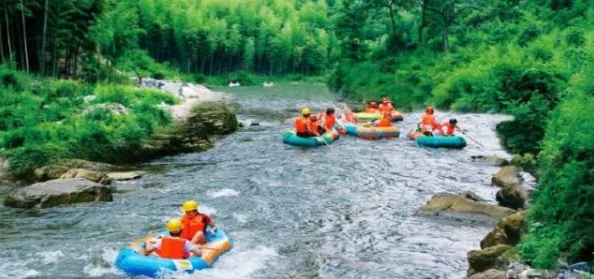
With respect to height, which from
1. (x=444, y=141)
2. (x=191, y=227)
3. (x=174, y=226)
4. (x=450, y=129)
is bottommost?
(x=191, y=227)

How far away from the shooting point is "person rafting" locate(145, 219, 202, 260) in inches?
361

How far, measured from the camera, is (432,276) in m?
9.07

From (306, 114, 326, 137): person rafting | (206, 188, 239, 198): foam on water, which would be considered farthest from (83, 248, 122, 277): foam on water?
(306, 114, 326, 137): person rafting

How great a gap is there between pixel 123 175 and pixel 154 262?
21.7 ft

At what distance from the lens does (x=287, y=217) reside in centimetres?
1209

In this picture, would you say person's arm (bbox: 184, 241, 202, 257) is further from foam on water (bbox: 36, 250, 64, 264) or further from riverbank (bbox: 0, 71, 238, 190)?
riverbank (bbox: 0, 71, 238, 190)

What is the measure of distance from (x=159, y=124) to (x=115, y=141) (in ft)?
16.0

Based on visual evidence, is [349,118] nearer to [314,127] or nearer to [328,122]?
[328,122]

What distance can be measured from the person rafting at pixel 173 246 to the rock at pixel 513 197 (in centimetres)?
649

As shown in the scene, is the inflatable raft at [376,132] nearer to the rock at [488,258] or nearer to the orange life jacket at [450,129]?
the orange life jacket at [450,129]

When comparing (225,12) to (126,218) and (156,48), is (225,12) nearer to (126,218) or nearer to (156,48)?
(156,48)

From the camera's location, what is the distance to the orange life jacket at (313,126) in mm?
20406

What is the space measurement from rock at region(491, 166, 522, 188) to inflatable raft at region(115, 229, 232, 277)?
7.27 metres

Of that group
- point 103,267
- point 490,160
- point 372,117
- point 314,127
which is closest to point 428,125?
point 490,160
